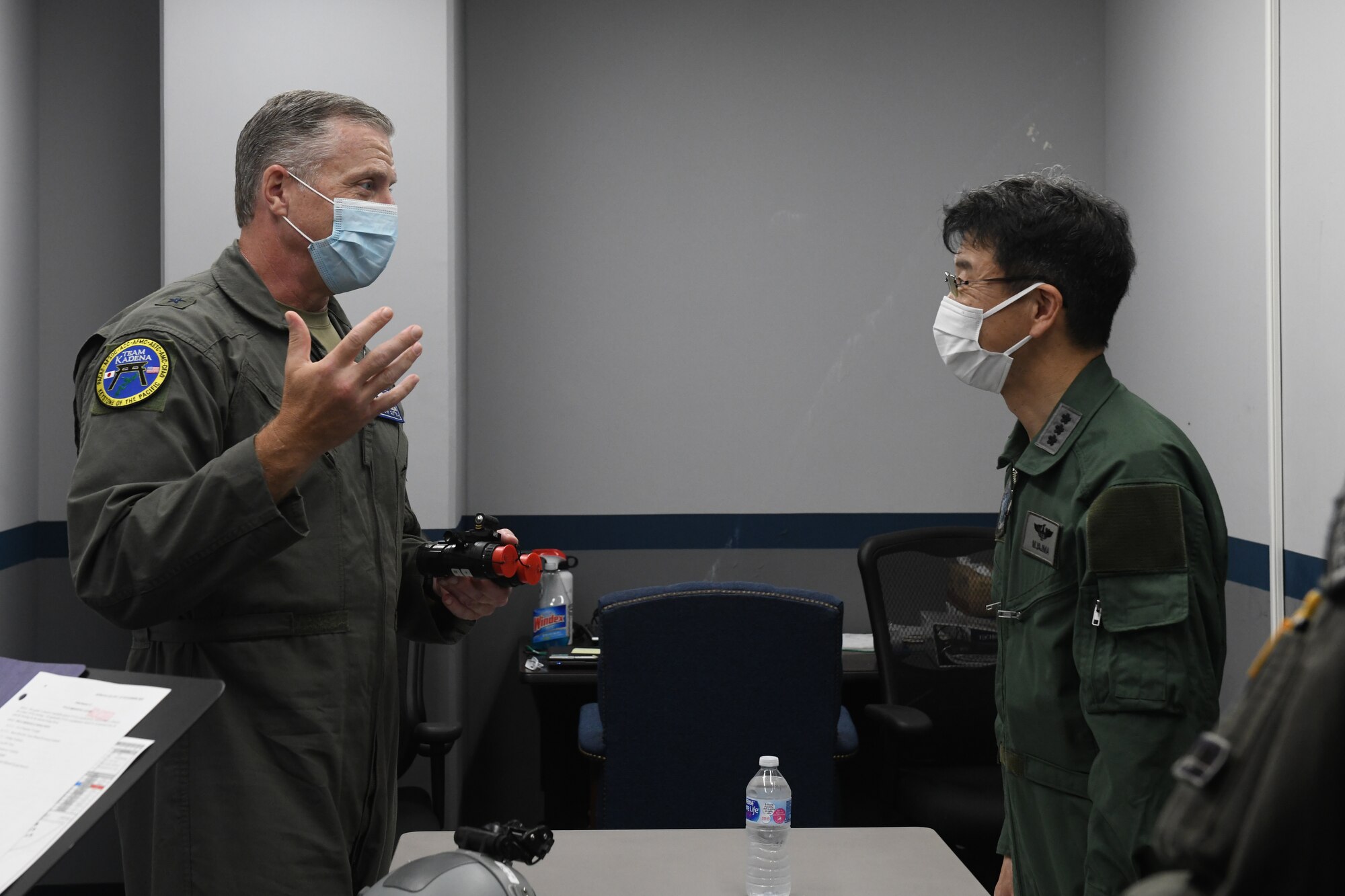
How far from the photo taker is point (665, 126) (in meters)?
3.45

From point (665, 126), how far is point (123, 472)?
248cm

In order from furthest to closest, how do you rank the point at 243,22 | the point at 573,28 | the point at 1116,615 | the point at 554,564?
1. the point at 573,28
2. the point at 554,564
3. the point at 243,22
4. the point at 1116,615

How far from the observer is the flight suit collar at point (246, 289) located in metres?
1.49

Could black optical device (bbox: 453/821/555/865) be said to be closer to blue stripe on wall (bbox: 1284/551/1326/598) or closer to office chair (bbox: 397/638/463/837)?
office chair (bbox: 397/638/463/837)

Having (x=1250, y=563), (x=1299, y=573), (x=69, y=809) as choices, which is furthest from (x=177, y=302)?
(x=1250, y=563)

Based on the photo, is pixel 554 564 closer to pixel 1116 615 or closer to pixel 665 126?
pixel 665 126

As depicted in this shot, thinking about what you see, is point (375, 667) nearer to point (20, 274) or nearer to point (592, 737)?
point (592, 737)

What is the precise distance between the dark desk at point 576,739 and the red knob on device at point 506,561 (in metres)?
1.38

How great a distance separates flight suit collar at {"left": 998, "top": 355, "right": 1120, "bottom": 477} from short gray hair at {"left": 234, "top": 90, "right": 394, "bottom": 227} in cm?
112

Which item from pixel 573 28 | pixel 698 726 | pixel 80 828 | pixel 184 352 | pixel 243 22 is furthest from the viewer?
pixel 573 28

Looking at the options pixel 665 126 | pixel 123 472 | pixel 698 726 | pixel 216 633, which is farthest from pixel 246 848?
pixel 665 126

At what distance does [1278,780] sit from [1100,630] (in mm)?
975

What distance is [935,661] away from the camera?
8.79 feet

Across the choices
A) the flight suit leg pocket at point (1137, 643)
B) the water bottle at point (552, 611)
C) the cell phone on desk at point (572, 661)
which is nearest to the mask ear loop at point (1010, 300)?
the flight suit leg pocket at point (1137, 643)
